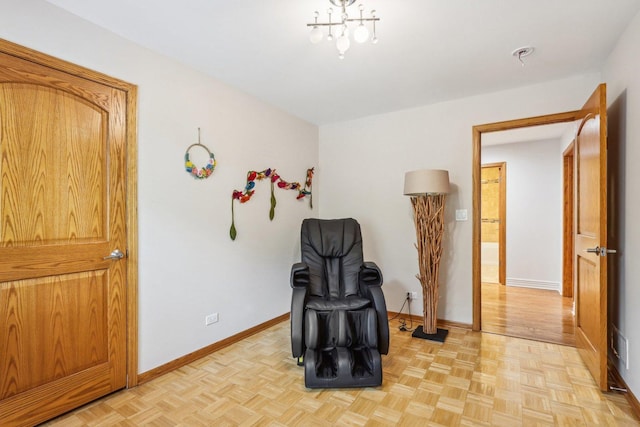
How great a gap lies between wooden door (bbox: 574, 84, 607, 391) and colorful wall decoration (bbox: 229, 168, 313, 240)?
2.55 metres

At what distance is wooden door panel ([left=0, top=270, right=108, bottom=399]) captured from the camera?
158 centimetres

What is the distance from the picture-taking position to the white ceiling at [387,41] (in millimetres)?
1725

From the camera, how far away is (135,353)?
205cm

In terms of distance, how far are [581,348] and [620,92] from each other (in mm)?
1859

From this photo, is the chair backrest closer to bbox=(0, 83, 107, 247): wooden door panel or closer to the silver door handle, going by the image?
the silver door handle

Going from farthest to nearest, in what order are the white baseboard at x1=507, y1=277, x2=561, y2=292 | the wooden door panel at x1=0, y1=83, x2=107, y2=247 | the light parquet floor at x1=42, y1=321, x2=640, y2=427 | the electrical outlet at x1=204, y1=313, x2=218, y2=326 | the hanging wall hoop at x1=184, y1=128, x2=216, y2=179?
the white baseboard at x1=507, y1=277, x2=561, y2=292, the electrical outlet at x1=204, y1=313, x2=218, y2=326, the hanging wall hoop at x1=184, y1=128, x2=216, y2=179, the light parquet floor at x1=42, y1=321, x2=640, y2=427, the wooden door panel at x1=0, y1=83, x2=107, y2=247

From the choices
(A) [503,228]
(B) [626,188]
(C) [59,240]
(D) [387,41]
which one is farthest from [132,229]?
(A) [503,228]

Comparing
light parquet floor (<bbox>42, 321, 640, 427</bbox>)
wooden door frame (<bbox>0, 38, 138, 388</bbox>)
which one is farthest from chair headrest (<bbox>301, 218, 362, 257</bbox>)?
wooden door frame (<bbox>0, 38, 138, 388</bbox>)

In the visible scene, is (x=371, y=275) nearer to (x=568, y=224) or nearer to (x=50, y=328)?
(x=50, y=328)

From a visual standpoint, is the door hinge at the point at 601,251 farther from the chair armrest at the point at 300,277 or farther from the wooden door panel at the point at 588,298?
the chair armrest at the point at 300,277

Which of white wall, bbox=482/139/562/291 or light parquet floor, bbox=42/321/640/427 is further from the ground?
white wall, bbox=482/139/562/291

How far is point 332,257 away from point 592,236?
74.7 inches

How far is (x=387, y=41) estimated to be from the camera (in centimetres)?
205

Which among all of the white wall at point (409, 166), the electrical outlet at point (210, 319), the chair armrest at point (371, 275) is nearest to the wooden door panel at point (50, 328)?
the electrical outlet at point (210, 319)
